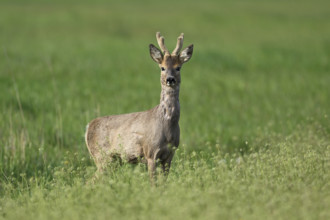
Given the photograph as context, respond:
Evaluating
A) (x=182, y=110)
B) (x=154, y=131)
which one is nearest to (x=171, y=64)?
(x=154, y=131)

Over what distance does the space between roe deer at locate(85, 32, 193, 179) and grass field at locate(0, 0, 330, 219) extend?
282 millimetres

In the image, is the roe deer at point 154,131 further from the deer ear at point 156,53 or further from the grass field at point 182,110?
the grass field at point 182,110

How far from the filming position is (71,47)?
79.7 ft

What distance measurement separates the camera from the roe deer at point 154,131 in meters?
7.15

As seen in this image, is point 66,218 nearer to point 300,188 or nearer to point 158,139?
point 158,139

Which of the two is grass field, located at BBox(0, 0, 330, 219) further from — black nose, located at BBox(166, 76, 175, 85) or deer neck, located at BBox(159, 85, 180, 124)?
black nose, located at BBox(166, 76, 175, 85)

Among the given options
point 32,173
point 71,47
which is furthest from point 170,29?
point 32,173

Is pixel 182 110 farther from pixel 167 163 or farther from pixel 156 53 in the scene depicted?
pixel 167 163

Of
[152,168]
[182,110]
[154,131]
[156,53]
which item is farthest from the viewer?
[182,110]

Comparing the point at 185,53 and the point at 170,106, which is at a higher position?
the point at 185,53

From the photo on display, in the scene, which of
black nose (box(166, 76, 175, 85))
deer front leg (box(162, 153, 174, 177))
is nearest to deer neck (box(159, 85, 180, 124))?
black nose (box(166, 76, 175, 85))

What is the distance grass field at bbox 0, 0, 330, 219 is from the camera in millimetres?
5996

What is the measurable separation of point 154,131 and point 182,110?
664 centimetres

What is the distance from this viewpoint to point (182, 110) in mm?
13820
